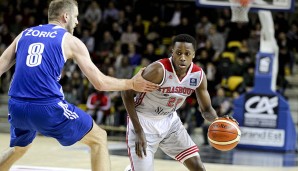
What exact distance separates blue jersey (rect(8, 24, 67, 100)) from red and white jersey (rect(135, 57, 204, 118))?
2.89 feet

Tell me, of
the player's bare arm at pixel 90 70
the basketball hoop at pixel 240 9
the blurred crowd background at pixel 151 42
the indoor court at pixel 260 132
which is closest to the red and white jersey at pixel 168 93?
the player's bare arm at pixel 90 70

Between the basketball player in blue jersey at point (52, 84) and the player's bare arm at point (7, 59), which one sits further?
the player's bare arm at point (7, 59)

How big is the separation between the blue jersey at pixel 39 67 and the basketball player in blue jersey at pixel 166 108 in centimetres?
72

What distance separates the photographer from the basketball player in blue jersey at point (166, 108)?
17.9 feet

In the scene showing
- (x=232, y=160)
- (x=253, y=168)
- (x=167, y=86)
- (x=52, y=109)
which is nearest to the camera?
(x=52, y=109)

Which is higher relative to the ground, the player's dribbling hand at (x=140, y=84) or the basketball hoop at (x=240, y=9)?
the player's dribbling hand at (x=140, y=84)

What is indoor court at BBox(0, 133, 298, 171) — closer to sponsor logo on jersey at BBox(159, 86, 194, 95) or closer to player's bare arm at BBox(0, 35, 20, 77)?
player's bare arm at BBox(0, 35, 20, 77)

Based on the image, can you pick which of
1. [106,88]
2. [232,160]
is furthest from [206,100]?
[232,160]

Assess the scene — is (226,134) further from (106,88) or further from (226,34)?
(226,34)

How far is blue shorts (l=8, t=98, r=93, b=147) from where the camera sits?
4992mm

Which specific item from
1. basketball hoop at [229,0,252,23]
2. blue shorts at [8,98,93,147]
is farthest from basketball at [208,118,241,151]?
basketball hoop at [229,0,252,23]

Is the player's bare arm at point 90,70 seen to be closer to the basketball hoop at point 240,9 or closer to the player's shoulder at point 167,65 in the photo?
the player's shoulder at point 167,65

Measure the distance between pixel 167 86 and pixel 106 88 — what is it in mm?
704

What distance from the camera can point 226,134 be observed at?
5.65 m
